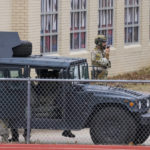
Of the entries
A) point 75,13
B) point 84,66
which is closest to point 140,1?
point 75,13

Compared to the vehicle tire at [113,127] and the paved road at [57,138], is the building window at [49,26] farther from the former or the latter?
the vehicle tire at [113,127]

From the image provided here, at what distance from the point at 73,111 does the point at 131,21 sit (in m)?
13.8

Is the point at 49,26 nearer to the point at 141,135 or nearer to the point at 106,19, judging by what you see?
the point at 106,19

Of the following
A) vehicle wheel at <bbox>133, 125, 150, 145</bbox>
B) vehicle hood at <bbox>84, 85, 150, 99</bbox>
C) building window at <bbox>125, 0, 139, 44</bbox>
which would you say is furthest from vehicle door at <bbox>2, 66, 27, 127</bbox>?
building window at <bbox>125, 0, 139, 44</bbox>

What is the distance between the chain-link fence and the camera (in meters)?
15.3

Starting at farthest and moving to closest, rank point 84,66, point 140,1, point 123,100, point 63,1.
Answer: point 140,1, point 63,1, point 84,66, point 123,100

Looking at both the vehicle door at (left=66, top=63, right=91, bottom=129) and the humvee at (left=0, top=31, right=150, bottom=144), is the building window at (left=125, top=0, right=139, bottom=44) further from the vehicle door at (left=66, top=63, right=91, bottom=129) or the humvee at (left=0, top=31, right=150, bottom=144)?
the vehicle door at (left=66, top=63, right=91, bottom=129)

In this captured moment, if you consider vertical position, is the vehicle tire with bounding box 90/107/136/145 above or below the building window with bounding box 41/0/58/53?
below

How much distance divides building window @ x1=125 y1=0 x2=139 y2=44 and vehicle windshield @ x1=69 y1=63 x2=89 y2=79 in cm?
1220

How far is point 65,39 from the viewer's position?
25.3 m

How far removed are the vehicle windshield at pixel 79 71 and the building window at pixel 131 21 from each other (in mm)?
12196

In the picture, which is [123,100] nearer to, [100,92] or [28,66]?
[100,92]

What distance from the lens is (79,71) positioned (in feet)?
53.1

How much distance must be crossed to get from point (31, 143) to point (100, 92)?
5.16ft
